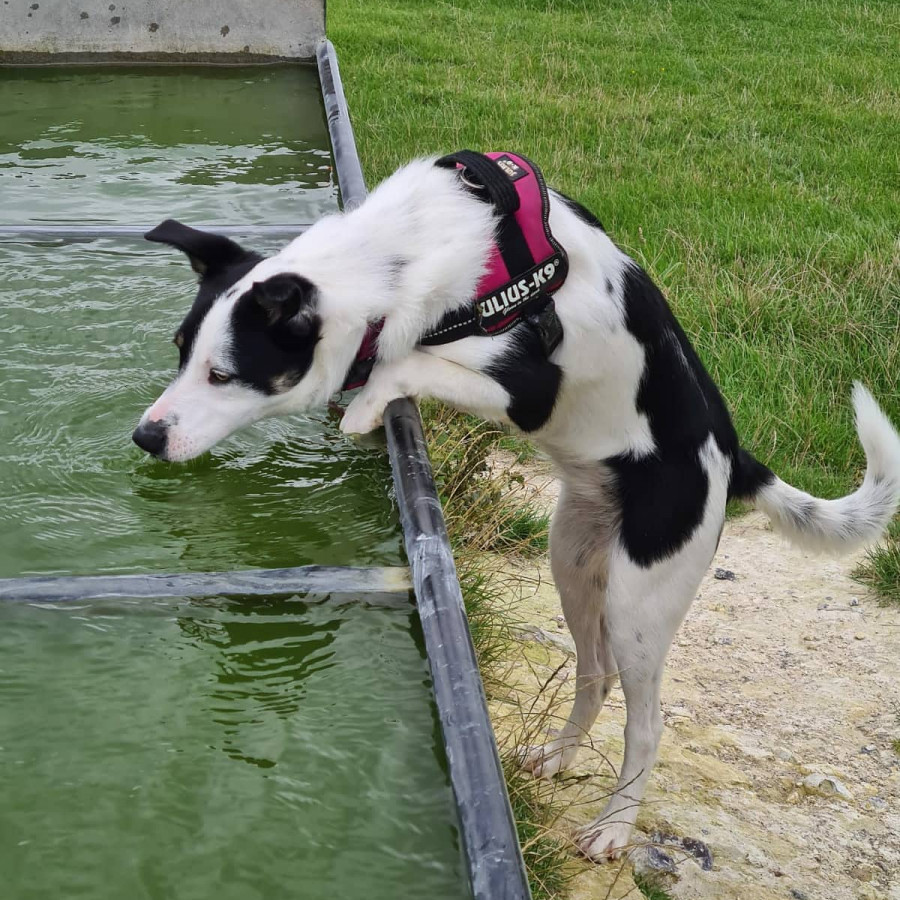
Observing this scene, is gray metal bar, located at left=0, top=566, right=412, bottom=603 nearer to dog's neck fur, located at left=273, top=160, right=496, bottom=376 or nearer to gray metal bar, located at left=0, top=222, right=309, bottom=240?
dog's neck fur, located at left=273, top=160, right=496, bottom=376

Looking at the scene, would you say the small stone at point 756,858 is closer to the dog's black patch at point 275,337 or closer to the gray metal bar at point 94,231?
the dog's black patch at point 275,337

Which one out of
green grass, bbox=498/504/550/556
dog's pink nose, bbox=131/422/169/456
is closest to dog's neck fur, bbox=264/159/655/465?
dog's pink nose, bbox=131/422/169/456

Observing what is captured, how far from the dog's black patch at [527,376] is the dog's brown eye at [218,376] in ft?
1.98

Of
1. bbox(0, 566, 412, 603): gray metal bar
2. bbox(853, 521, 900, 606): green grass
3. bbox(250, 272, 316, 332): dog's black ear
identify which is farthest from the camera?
bbox(853, 521, 900, 606): green grass

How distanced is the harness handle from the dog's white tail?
99 cm

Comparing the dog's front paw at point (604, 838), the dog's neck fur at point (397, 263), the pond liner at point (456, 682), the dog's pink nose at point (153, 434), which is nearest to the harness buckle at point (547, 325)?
the dog's neck fur at point (397, 263)

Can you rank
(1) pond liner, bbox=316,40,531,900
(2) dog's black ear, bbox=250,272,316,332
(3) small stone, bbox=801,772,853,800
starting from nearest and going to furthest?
(1) pond liner, bbox=316,40,531,900 → (2) dog's black ear, bbox=250,272,316,332 → (3) small stone, bbox=801,772,853,800

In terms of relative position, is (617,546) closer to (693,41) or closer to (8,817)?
(8,817)

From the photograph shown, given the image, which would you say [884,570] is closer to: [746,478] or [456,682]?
[746,478]

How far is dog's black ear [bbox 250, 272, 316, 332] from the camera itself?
2576 mm

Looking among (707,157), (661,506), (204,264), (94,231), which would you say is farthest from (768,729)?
(707,157)

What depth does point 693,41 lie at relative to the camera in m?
11.9

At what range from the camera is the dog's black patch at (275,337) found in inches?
105

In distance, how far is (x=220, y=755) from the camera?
241 centimetres
